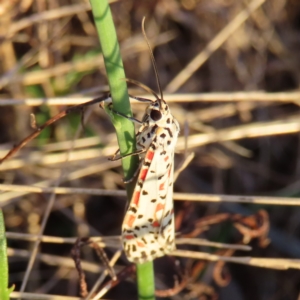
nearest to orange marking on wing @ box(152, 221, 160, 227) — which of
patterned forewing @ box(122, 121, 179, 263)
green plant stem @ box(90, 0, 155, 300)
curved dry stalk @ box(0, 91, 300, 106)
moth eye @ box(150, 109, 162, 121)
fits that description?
patterned forewing @ box(122, 121, 179, 263)

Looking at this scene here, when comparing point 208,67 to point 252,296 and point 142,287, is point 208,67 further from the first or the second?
point 142,287

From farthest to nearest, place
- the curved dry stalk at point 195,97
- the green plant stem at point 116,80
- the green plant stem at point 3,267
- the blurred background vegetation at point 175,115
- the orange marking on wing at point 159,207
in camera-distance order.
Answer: the blurred background vegetation at point 175,115, the curved dry stalk at point 195,97, the orange marking on wing at point 159,207, the green plant stem at point 3,267, the green plant stem at point 116,80

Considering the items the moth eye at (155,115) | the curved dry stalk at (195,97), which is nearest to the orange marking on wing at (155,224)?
the moth eye at (155,115)

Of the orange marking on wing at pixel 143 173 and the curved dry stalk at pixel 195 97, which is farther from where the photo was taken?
the curved dry stalk at pixel 195 97

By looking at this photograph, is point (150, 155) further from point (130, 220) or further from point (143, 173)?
point (130, 220)

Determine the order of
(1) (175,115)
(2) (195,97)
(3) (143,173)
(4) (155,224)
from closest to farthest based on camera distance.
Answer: (3) (143,173) → (4) (155,224) → (2) (195,97) → (1) (175,115)

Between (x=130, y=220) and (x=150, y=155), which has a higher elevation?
(x=150, y=155)

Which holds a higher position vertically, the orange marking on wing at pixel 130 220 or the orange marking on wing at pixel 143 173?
the orange marking on wing at pixel 143 173

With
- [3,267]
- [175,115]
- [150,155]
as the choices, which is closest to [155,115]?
[150,155]

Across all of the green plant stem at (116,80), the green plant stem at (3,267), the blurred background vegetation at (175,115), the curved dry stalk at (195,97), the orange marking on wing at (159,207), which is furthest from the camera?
the blurred background vegetation at (175,115)

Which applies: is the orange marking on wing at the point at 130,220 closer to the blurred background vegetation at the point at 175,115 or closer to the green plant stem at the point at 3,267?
the green plant stem at the point at 3,267
